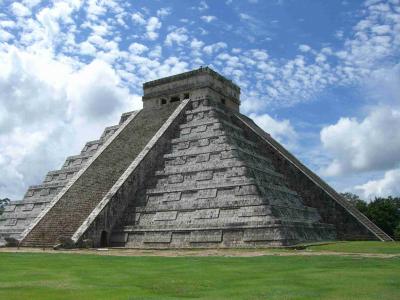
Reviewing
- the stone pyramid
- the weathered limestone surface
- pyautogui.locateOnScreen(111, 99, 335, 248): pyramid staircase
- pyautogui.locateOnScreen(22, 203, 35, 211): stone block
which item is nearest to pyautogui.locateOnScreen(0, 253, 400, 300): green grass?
pyautogui.locateOnScreen(111, 99, 335, 248): pyramid staircase

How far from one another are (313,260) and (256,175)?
953 centimetres

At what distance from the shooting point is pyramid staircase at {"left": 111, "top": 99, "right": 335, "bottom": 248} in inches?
763

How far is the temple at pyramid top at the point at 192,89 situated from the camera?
3053 centimetres

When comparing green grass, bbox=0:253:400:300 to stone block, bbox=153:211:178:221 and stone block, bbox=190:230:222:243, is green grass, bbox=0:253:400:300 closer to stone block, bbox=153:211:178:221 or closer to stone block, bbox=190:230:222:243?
stone block, bbox=190:230:222:243

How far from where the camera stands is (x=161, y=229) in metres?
21.0

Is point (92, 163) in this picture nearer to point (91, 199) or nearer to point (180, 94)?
point (91, 199)

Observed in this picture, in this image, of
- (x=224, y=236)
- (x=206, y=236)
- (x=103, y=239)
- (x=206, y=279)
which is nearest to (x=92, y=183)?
(x=103, y=239)

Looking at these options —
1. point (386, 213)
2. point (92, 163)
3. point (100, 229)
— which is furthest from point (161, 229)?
point (386, 213)

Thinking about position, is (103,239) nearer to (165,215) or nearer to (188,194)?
(165,215)

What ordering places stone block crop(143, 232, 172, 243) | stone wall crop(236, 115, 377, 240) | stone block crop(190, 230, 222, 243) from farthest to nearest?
stone wall crop(236, 115, 377, 240)
stone block crop(143, 232, 172, 243)
stone block crop(190, 230, 222, 243)

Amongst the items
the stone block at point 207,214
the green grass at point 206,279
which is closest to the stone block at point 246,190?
the stone block at point 207,214

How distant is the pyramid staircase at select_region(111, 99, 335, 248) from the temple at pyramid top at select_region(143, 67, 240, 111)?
5.07 meters

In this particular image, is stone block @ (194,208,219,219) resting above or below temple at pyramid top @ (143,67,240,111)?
below

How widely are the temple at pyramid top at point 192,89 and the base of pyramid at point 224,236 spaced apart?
1207 centimetres
